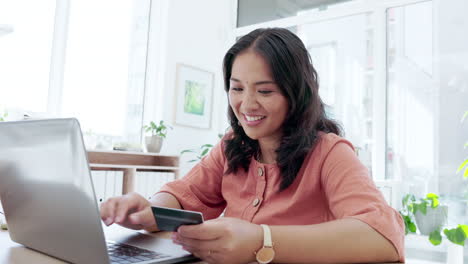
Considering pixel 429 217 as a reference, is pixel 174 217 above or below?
above

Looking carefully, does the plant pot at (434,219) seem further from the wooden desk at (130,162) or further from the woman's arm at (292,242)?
the woman's arm at (292,242)

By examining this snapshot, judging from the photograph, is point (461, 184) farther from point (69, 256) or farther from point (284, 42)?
point (69, 256)

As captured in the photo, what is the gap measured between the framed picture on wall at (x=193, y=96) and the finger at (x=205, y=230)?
319cm

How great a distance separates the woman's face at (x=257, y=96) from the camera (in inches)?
38.3

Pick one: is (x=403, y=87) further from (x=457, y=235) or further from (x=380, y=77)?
(x=457, y=235)

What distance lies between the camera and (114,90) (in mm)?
3586

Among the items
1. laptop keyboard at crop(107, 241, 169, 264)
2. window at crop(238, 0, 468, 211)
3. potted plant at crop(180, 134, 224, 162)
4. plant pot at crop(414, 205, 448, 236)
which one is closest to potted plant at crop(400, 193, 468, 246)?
plant pot at crop(414, 205, 448, 236)

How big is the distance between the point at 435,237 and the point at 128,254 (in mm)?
2517

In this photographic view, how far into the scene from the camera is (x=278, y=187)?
956 millimetres

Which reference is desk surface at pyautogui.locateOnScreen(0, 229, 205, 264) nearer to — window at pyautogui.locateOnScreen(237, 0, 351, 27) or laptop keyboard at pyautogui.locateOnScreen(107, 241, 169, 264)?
laptop keyboard at pyautogui.locateOnScreen(107, 241, 169, 264)

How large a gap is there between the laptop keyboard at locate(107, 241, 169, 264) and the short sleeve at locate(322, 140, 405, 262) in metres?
0.37

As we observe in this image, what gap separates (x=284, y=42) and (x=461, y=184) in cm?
247

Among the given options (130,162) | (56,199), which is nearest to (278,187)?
(56,199)

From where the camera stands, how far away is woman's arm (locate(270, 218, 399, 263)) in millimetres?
674
